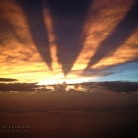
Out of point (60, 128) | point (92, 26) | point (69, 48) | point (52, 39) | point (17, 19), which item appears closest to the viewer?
point (17, 19)

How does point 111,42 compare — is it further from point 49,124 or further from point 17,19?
point 49,124

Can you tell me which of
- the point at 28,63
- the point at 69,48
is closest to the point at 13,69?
the point at 28,63

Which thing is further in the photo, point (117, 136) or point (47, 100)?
point (117, 136)

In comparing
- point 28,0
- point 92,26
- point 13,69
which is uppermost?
point 28,0

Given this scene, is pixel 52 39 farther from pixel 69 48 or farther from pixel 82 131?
pixel 82 131

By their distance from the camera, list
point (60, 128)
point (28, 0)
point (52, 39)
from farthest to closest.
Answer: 1. point (60, 128)
2. point (52, 39)
3. point (28, 0)

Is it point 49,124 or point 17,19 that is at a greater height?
point 17,19

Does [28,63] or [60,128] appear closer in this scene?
[28,63]

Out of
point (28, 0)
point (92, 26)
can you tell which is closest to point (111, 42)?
point (92, 26)

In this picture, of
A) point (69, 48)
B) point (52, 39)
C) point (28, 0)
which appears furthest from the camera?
point (69, 48)
